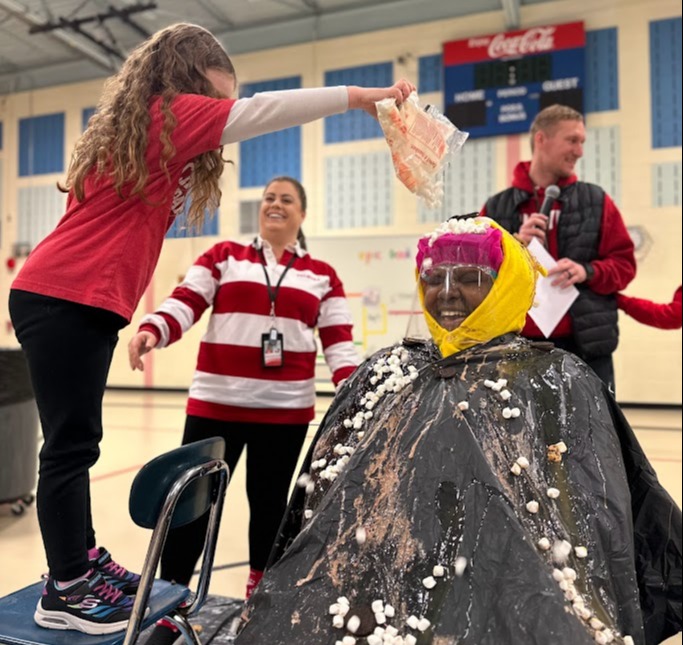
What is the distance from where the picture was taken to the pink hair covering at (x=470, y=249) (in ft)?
4.54

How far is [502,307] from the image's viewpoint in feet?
4.52

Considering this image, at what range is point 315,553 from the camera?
1.15 m

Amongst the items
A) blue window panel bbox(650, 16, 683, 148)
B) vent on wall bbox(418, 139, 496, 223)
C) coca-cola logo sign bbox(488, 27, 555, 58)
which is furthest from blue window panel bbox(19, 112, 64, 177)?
blue window panel bbox(650, 16, 683, 148)

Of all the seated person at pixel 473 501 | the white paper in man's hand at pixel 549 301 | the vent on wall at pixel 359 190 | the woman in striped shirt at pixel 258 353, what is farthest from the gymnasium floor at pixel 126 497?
the vent on wall at pixel 359 190

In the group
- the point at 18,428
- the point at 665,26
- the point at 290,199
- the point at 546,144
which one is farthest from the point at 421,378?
the point at 665,26

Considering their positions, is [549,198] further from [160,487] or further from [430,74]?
[430,74]

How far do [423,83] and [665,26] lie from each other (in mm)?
2310

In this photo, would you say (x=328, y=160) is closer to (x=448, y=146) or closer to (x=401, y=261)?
(x=401, y=261)

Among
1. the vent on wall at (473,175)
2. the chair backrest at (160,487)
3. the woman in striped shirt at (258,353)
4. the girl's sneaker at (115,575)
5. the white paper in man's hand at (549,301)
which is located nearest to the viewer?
the chair backrest at (160,487)

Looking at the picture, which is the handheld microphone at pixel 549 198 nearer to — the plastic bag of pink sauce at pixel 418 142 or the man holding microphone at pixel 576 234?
the man holding microphone at pixel 576 234

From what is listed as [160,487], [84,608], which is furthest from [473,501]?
[84,608]

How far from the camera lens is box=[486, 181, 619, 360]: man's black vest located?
2055mm

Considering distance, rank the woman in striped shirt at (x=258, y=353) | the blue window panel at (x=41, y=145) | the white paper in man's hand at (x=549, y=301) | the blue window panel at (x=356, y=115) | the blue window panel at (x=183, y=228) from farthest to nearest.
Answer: the blue window panel at (x=41, y=145), the blue window panel at (x=356, y=115), the white paper in man's hand at (x=549, y=301), the woman in striped shirt at (x=258, y=353), the blue window panel at (x=183, y=228)

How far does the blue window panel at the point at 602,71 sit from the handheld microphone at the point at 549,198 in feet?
16.3
